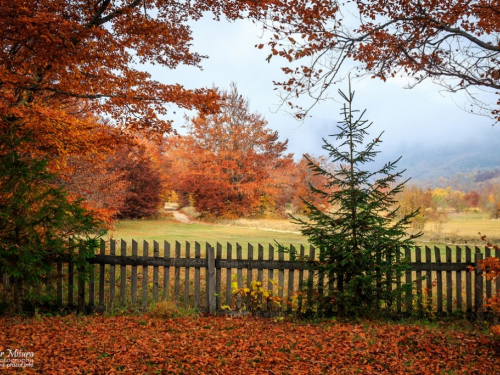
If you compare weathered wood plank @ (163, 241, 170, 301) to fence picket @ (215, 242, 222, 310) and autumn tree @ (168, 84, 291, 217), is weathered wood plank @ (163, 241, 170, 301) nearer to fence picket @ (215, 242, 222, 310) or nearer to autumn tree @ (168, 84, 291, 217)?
fence picket @ (215, 242, 222, 310)

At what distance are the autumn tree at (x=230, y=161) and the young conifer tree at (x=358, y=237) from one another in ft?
79.6

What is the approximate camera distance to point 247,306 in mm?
7711

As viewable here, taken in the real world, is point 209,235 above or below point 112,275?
below

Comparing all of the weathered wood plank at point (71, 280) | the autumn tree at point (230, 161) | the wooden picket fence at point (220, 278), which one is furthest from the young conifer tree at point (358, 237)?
the autumn tree at point (230, 161)

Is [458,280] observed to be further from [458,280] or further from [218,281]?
[218,281]

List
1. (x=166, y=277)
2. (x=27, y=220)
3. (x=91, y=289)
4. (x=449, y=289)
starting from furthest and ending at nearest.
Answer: (x=91, y=289) → (x=166, y=277) → (x=449, y=289) → (x=27, y=220)

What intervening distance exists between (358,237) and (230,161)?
2439 cm

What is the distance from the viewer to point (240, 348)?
5.28 meters

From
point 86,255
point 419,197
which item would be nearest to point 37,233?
point 86,255

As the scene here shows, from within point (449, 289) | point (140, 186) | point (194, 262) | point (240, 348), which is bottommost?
point (240, 348)

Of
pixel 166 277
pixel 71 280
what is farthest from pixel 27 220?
pixel 166 277

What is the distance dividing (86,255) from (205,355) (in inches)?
145

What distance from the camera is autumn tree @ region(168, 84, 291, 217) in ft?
104

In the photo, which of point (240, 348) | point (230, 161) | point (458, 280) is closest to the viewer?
point (240, 348)
